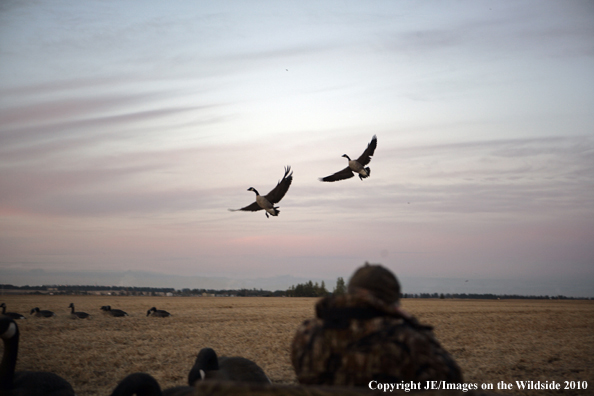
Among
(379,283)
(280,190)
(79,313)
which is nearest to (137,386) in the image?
(379,283)

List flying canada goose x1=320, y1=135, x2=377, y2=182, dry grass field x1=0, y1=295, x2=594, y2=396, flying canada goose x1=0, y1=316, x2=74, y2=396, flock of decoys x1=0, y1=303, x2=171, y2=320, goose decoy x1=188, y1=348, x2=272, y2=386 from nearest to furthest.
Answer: flying canada goose x1=0, y1=316, x2=74, y2=396
goose decoy x1=188, y1=348, x2=272, y2=386
dry grass field x1=0, y1=295, x2=594, y2=396
flying canada goose x1=320, y1=135, x2=377, y2=182
flock of decoys x1=0, y1=303, x2=171, y2=320

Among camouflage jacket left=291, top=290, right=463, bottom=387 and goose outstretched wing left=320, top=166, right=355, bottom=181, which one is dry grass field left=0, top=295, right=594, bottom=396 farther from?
camouflage jacket left=291, top=290, right=463, bottom=387

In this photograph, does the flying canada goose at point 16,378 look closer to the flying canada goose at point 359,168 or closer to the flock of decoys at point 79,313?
the flying canada goose at point 359,168

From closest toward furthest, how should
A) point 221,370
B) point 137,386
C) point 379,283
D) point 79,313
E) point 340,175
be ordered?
point 379,283, point 137,386, point 221,370, point 340,175, point 79,313

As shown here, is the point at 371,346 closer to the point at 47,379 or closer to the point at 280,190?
the point at 47,379

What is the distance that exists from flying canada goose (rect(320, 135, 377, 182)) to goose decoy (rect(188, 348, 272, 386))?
42.2 ft

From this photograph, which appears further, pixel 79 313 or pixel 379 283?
pixel 79 313

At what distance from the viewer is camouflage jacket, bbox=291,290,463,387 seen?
2699 millimetres

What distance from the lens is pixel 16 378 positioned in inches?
253

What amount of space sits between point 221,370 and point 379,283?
5.91m

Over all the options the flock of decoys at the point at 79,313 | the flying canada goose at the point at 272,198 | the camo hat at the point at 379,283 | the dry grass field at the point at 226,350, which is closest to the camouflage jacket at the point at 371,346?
the camo hat at the point at 379,283

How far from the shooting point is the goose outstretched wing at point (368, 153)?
68.2ft

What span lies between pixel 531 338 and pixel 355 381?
74.7ft

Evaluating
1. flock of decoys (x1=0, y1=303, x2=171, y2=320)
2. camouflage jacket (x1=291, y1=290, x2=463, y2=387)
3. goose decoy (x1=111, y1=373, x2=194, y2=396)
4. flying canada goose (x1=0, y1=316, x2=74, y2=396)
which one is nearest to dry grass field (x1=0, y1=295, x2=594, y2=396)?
flock of decoys (x1=0, y1=303, x2=171, y2=320)
